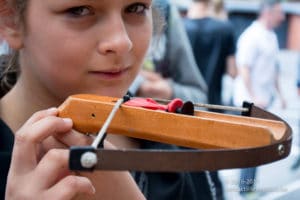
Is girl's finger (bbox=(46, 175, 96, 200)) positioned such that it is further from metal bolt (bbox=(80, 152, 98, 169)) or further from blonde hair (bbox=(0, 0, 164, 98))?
blonde hair (bbox=(0, 0, 164, 98))

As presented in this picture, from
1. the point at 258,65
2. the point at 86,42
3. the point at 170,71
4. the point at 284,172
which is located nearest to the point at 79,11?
the point at 86,42

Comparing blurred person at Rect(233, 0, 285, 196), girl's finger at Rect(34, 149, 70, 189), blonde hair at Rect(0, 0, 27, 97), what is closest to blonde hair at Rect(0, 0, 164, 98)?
blonde hair at Rect(0, 0, 27, 97)

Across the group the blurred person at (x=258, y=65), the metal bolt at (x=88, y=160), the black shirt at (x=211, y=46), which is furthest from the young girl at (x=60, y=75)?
the blurred person at (x=258, y=65)

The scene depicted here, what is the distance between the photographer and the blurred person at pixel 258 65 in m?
3.26

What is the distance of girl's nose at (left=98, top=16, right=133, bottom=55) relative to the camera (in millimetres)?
688

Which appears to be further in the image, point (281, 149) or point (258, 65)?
point (258, 65)

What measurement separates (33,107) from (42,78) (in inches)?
4.1

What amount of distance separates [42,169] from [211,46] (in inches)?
92.6

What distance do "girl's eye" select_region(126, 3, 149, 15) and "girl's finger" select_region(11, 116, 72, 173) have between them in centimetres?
21

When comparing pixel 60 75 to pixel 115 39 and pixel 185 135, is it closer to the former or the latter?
pixel 115 39

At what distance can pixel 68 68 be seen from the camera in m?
0.72

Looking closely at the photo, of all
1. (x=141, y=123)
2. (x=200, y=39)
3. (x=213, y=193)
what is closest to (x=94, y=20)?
(x=141, y=123)

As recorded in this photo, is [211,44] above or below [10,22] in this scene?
below

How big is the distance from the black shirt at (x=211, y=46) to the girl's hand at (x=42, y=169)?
2.23 meters
